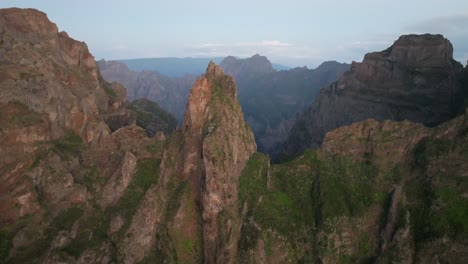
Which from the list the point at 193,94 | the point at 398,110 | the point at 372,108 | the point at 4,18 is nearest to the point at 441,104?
the point at 398,110

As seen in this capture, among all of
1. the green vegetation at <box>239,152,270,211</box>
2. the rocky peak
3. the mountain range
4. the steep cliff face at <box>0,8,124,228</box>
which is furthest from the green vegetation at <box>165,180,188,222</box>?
the rocky peak

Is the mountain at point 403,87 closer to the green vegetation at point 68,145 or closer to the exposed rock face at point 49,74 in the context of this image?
the exposed rock face at point 49,74

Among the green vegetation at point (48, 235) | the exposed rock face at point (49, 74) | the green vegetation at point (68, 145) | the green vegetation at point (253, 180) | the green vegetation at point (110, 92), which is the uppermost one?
the exposed rock face at point (49, 74)

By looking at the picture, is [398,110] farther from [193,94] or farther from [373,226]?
[193,94]

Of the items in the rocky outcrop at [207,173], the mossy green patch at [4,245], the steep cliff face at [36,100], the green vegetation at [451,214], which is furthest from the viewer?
the rocky outcrop at [207,173]

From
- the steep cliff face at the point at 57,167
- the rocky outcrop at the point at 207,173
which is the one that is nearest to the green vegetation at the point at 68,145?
the steep cliff face at the point at 57,167

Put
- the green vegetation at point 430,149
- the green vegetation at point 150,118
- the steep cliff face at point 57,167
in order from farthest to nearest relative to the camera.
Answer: the green vegetation at point 150,118 < the green vegetation at point 430,149 < the steep cliff face at point 57,167

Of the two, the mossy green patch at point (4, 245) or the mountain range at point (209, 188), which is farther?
the mountain range at point (209, 188)
